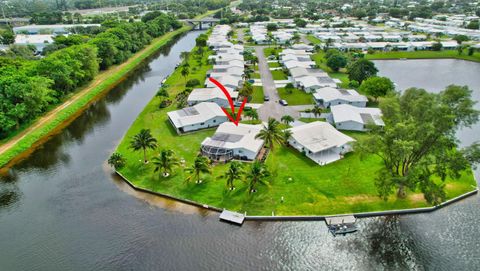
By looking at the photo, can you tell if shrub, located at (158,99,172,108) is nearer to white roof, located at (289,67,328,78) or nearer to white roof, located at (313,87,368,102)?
white roof, located at (313,87,368,102)

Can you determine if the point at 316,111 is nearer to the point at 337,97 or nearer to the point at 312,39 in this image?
the point at 337,97

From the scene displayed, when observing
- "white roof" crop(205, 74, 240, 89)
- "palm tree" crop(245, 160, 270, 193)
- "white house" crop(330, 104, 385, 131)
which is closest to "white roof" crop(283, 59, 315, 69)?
"white roof" crop(205, 74, 240, 89)

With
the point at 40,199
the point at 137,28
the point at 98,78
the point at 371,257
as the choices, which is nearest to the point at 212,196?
the point at 371,257

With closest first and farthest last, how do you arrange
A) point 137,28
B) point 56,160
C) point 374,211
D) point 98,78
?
point 374,211, point 56,160, point 98,78, point 137,28

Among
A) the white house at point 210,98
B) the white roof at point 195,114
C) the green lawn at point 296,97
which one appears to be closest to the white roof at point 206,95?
the white house at point 210,98

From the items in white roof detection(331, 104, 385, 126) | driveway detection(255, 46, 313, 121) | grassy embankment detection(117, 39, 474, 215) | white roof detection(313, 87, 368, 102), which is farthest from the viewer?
white roof detection(313, 87, 368, 102)

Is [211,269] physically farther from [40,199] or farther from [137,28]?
[137,28]
